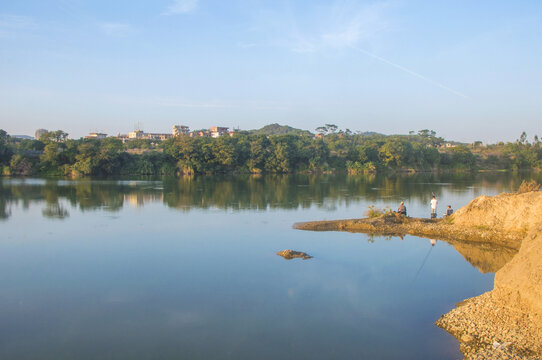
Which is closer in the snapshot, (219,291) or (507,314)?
(507,314)

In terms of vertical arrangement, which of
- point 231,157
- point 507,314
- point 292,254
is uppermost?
point 231,157

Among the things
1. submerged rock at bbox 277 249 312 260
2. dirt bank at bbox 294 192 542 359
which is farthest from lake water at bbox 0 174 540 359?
dirt bank at bbox 294 192 542 359

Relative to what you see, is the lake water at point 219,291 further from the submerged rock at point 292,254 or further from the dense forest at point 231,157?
the dense forest at point 231,157

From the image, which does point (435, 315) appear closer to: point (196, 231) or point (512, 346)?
point (512, 346)

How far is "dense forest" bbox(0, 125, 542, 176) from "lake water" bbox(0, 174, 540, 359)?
40357mm

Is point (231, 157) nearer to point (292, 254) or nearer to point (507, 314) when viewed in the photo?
point (292, 254)

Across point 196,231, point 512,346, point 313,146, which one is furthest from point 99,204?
point 313,146

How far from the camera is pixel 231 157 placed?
65500mm

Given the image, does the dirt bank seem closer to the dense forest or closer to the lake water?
the lake water

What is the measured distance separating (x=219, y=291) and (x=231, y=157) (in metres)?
55.5

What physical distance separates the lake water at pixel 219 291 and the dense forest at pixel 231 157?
1589 inches

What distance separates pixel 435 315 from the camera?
30.5 ft

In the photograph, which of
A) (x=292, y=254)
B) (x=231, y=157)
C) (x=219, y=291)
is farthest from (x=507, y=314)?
(x=231, y=157)

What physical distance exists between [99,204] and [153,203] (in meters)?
3.49
